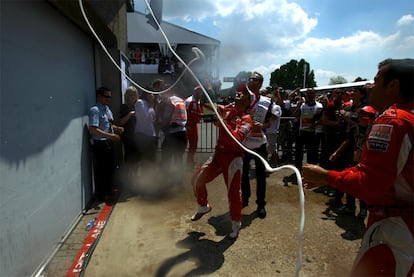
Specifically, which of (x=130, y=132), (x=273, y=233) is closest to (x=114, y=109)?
(x=130, y=132)

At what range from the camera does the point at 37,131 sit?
2.93m

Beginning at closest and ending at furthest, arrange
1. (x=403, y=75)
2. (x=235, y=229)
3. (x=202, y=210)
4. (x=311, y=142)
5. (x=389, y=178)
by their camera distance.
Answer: (x=389, y=178), (x=403, y=75), (x=235, y=229), (x=202, y=210), (x=311, y=142)

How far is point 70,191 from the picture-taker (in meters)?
3.96

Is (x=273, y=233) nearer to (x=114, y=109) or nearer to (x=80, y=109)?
(x=80, y=109)

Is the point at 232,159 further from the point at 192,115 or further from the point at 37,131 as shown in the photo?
the point at 192,115

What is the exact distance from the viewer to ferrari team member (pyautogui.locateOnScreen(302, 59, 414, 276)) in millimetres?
1596

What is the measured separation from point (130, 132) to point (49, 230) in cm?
259

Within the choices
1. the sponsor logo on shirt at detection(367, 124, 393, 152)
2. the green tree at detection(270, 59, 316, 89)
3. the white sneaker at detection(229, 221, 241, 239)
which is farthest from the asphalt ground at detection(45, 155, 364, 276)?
the green tree at detection(270, 59, 316, 89)

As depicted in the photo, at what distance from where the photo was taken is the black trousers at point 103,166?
15.6 ft

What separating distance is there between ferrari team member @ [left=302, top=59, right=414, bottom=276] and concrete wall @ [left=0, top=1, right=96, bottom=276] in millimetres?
2483

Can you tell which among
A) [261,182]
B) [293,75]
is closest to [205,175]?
[261,182]

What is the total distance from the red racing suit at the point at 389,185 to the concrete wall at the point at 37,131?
8.19 ft

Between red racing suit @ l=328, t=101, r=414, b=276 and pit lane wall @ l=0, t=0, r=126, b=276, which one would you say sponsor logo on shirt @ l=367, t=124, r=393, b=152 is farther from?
pit lane wall @ l=0, t=0, r=126, b=276

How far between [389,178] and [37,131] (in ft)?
9.75
